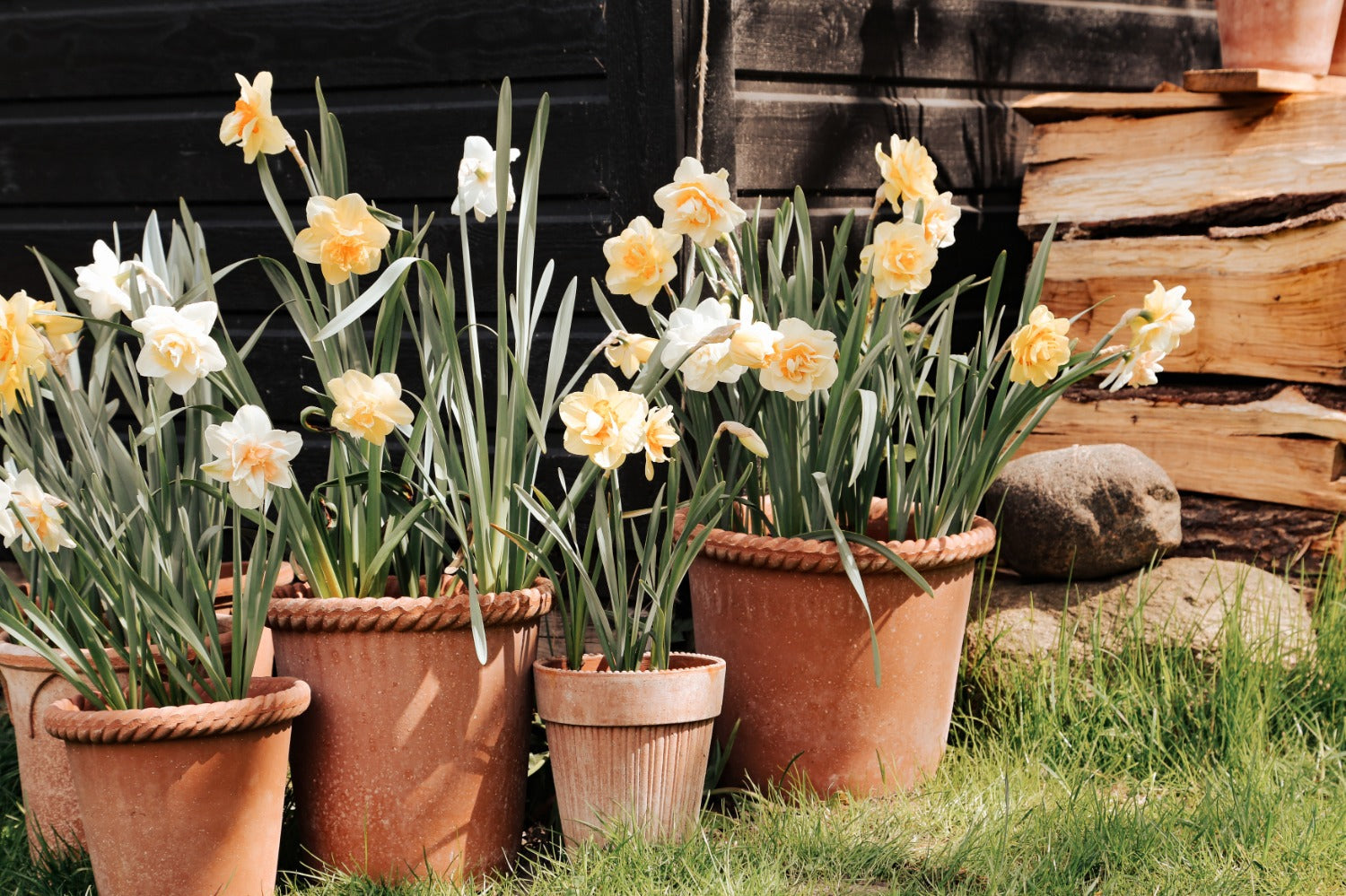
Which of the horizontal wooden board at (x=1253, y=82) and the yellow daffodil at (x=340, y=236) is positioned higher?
A: the horizontal wooden board at (x=1253, y=82)

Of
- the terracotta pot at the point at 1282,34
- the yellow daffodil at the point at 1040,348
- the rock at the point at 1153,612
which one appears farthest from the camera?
the terracotta pot at the point at 1282,34

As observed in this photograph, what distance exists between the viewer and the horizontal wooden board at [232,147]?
7.86 ft

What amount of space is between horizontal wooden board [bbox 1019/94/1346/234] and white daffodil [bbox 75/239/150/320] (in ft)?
6.04

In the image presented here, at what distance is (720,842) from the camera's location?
178 cm

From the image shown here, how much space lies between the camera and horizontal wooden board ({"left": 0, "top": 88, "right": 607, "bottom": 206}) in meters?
2.40

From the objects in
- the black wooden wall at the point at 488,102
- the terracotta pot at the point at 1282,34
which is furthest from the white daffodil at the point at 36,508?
the terracotta pot at the point at 1282,34

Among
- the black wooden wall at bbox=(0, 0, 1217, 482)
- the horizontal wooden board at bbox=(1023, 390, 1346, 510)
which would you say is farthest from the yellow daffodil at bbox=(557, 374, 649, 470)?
the horizontal wooden board at bbox=(1023, 390, 1346, 510)

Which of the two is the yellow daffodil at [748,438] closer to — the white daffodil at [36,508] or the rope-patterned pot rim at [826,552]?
the rope-patterned pot rim at [826,552]

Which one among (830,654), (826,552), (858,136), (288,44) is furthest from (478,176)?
(858,136)

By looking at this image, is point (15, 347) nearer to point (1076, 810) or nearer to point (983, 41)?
point (1076, 810)

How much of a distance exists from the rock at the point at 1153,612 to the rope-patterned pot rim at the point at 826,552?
0.42 meters

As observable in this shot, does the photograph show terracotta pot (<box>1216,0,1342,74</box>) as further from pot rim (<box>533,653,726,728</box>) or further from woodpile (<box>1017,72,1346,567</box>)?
pot rim (<box>533,653,726,728</box>)

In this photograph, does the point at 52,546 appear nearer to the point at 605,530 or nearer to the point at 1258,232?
the point at 605,530

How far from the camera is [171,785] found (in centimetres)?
159
